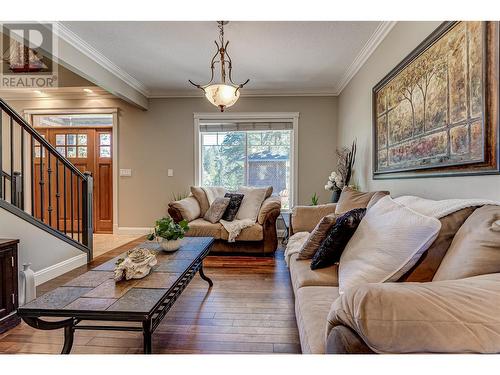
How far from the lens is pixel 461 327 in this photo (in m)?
0.70

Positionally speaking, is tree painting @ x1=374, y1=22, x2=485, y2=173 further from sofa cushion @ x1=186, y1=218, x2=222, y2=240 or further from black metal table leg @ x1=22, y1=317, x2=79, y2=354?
black metal table leg @ x1=22, y1=317, x2=79, y2=354

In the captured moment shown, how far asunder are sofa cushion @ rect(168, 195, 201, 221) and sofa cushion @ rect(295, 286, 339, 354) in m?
2.56

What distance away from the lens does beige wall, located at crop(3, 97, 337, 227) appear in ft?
16.8

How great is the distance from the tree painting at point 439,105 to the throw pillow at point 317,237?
0.84 m

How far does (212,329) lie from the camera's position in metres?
2.00

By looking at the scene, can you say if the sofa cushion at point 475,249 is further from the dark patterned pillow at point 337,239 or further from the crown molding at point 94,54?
the crown molding at point 94,54

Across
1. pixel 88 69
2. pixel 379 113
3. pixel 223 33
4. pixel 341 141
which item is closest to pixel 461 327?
pixel 379 113

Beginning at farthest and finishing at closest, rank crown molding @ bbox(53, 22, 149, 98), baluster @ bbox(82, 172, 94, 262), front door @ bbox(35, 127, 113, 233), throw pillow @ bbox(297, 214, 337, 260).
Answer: front door @ bbox(35, 127, 113, 233) → baluster @ bbox(82, 172, 94, 262) → crown molding @ bbox(53, 22, 149, 98) → throw pillow @ bbox(297, 214, 337, 260)

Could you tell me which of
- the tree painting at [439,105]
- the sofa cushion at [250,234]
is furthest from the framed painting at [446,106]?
the sofa cushion at [250,234]

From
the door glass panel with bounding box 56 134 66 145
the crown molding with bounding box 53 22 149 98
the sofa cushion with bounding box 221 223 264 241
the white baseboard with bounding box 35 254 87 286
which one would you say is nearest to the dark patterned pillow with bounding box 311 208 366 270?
the sofa cushion with bounding box 221 223 264 241

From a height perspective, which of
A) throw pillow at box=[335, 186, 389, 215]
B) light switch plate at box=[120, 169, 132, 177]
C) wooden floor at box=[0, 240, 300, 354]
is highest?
light switch plate at box=[120, 169, 132, 177]

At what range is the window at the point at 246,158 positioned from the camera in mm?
5242

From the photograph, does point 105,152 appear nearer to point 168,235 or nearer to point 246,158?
point 246,158
